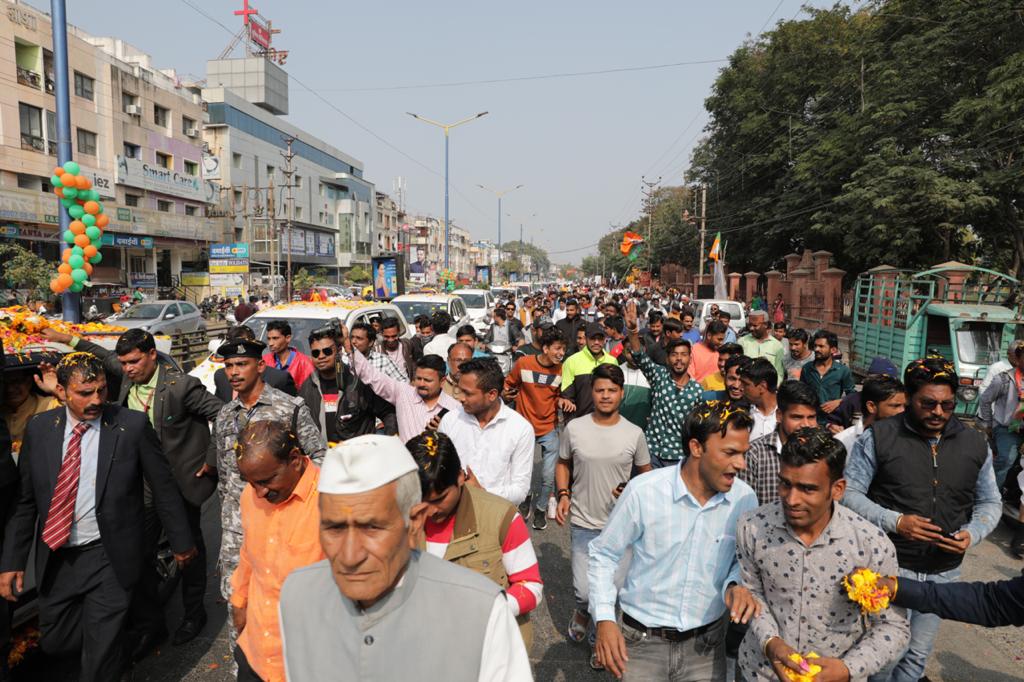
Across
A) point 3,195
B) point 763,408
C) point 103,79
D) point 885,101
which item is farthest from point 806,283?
point 103,79

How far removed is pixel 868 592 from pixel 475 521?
4.76 ft

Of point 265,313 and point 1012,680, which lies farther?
point 265,313

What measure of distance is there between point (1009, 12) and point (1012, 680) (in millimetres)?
23612

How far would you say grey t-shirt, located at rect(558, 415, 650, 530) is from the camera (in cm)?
415

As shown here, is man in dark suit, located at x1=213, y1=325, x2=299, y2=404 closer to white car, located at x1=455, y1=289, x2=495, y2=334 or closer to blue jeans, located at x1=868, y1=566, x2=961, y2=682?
blue jeans, located at x1=868, y1=566, x2=961, y2=682

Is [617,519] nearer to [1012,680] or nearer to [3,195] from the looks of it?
[1012,680]

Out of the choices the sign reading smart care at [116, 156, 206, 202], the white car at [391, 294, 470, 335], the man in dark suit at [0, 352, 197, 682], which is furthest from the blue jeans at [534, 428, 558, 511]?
the sign reading smart care at [116, 156, 206, 202]

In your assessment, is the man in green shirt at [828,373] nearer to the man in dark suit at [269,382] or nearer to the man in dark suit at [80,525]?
the man in dark suit at [269,382]

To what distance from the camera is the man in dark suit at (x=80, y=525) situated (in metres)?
3.33

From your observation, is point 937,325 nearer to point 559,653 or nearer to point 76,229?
point 559,653

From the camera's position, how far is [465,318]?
15469mm

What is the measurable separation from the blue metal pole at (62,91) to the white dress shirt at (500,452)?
8.35m

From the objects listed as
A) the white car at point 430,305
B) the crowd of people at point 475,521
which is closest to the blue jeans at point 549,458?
the crowd of people at point 475,521

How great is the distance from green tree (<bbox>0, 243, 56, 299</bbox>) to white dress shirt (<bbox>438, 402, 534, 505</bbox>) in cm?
2505
